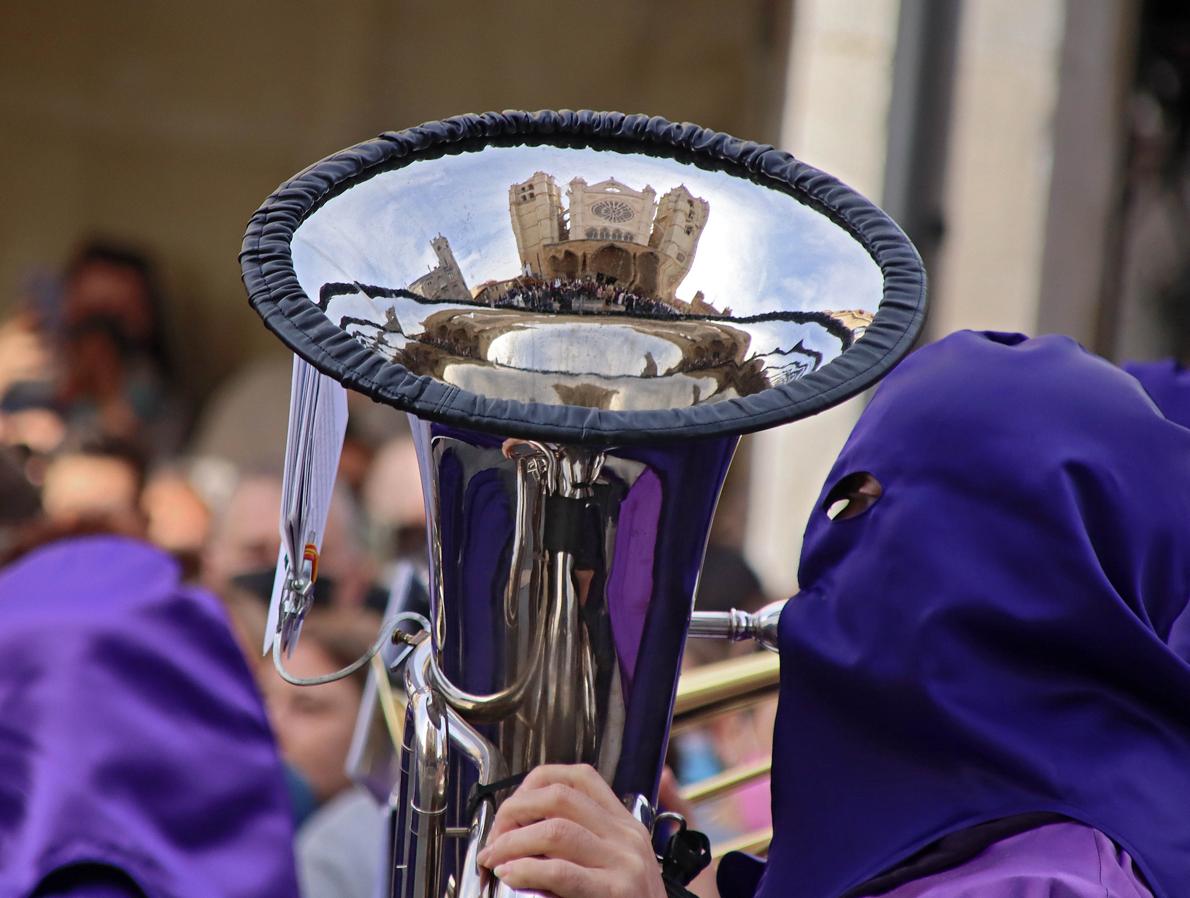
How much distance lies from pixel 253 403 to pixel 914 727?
5712mm

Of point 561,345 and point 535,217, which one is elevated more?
point 535,217

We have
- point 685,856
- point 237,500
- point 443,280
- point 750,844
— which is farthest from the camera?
point 237,500

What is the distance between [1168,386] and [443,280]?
162 cm

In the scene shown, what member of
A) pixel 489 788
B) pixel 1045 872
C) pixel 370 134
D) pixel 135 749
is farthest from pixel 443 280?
pixel 370 134

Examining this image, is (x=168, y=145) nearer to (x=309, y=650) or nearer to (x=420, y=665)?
(x=309, y=650)

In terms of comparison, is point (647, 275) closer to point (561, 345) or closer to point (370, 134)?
point (561, 345)

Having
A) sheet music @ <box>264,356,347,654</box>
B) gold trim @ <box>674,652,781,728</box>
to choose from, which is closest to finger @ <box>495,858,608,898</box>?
sheet music @ <box>264,356,347,654</box>

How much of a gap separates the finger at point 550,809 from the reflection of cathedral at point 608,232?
1.74 feet

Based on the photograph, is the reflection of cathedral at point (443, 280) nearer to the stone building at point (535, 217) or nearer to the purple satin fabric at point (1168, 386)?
the stone building at point (535, 217)

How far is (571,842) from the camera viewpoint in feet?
5.81

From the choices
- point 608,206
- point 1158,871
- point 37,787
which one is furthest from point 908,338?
point 37,787

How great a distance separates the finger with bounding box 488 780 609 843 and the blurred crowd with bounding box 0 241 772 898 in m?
0.52

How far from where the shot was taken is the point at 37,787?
2.45 metres

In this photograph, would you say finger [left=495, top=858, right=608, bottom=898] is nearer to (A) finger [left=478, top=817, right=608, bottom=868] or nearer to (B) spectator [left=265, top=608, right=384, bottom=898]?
(A) finger [left=478, top=817, right=608, bottom=868]
